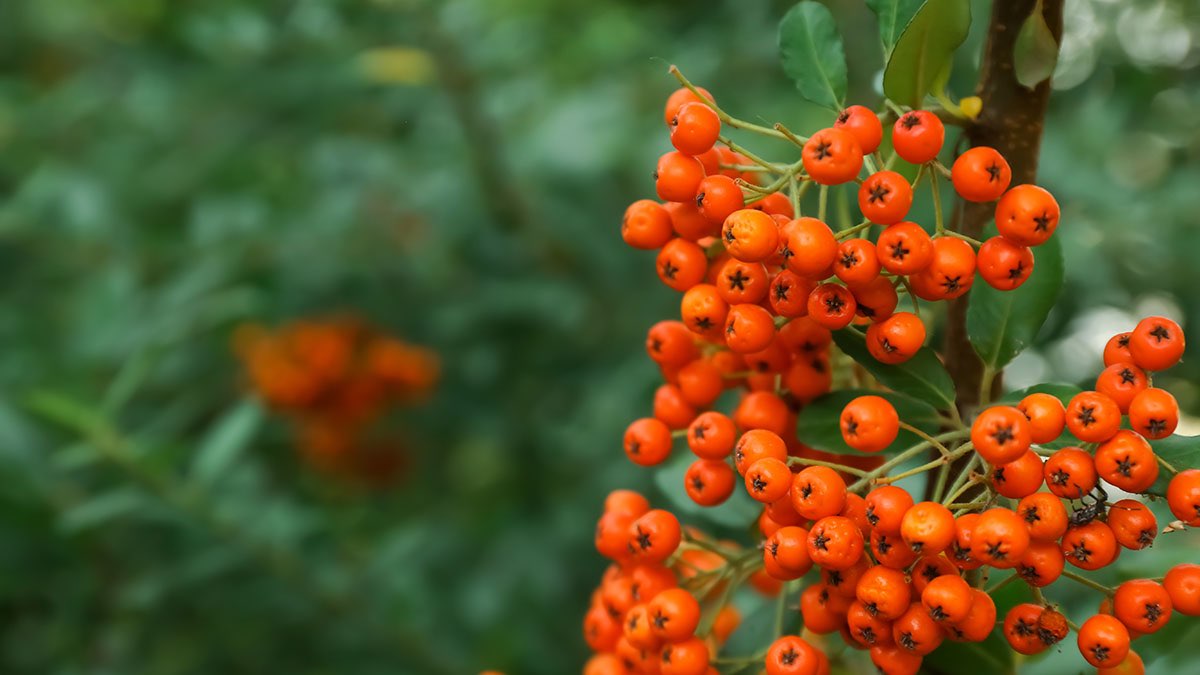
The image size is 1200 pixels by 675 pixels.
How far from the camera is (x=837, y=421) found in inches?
47.0

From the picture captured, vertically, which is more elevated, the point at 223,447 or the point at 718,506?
the point at 223,447

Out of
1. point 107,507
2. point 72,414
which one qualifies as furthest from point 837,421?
point 72,414

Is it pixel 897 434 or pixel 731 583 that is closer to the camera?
pixel 897 434

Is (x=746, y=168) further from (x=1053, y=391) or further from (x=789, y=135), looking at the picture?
(x=1053, y=391)

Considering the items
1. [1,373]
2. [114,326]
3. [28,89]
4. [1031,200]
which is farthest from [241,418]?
[28,89]

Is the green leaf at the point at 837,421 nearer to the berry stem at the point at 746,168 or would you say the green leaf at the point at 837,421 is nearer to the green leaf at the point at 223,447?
the berry stem at the point at 746,168

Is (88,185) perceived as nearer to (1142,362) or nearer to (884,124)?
(884,124)

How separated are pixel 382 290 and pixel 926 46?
2.91 metres

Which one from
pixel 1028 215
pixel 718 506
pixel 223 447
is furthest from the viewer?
pixel 223 447

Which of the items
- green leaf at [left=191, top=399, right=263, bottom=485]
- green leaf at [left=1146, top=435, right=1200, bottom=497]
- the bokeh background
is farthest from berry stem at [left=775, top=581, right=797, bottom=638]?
green leaf at [left=191, top=399, right=263, bottom=485]

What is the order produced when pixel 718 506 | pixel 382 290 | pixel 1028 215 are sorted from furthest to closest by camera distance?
pixel 382 290
pixel 718 506
pixel 1028 215

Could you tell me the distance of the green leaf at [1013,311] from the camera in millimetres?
1151

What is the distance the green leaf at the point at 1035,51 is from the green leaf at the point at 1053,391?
0.32 m

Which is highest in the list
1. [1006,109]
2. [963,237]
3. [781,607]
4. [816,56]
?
[816,56]
